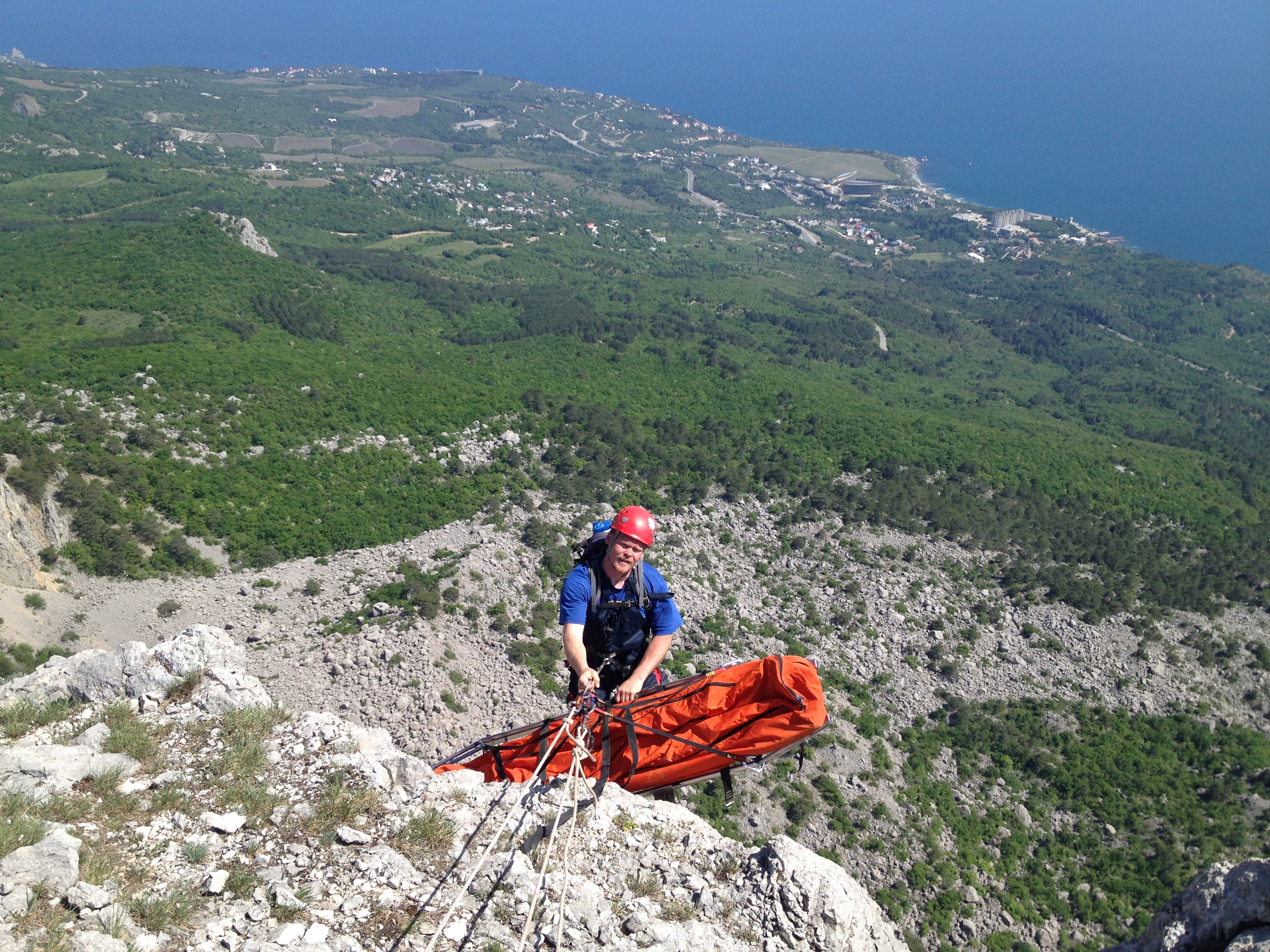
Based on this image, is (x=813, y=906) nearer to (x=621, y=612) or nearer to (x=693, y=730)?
(x=693, y=730)

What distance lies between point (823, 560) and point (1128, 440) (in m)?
29.6

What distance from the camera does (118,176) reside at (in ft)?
208

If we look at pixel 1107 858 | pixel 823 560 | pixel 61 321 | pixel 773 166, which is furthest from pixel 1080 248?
pixel 61 321

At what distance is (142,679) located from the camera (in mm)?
5699

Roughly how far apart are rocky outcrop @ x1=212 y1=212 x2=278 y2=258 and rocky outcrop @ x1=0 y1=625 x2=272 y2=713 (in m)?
41.5

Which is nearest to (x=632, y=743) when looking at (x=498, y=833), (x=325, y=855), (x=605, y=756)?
(x=605, y=756)

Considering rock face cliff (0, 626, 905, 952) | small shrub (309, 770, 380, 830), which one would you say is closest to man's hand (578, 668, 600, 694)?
rock face cliff (0, 626, 905, 952)

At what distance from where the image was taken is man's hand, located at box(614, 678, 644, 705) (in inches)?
195

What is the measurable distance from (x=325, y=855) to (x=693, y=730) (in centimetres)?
270

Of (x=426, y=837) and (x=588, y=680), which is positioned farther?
(x=588, y=680)

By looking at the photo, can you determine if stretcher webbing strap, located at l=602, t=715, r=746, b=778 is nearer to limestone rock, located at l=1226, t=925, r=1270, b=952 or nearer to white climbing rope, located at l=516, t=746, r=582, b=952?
white climbing rope, located at l=516, t=746, r=582, b=952

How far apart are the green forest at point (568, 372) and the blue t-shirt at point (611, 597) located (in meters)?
15.3

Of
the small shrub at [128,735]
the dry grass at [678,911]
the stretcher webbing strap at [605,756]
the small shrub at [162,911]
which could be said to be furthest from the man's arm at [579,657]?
the small shrub at [128,735]

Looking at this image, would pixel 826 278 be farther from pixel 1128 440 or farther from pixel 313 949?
pixel 313 949
